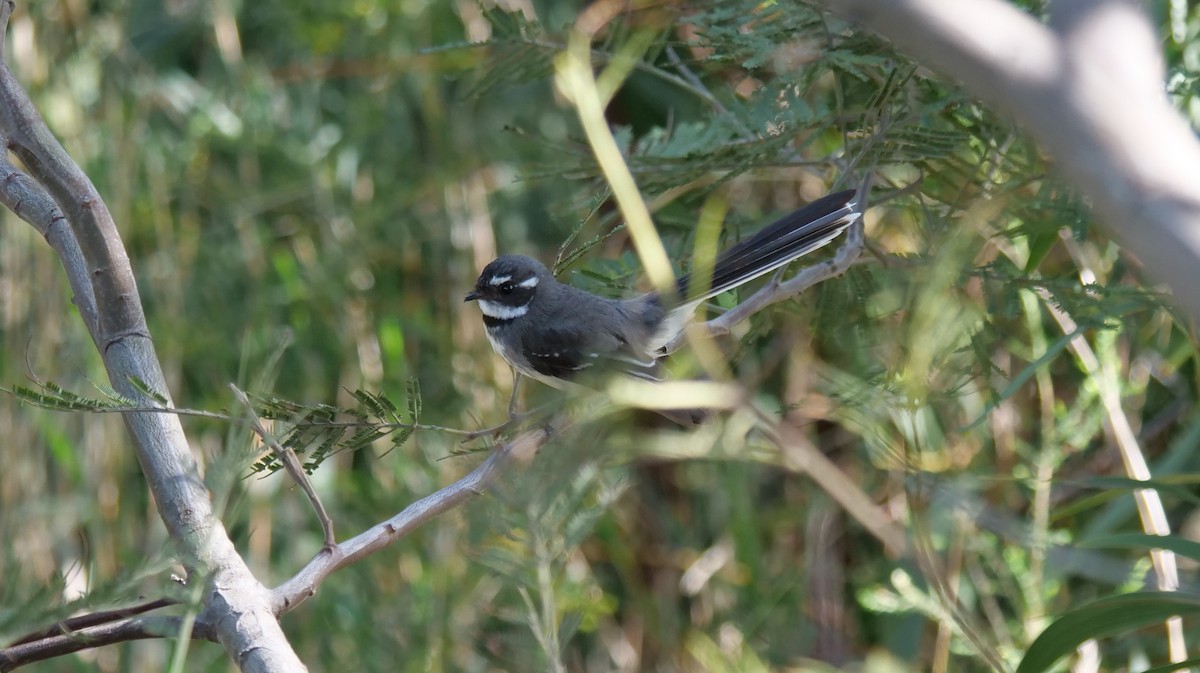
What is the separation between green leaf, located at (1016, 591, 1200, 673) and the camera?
1.78 m

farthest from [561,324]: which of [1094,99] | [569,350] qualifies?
[1094,99]

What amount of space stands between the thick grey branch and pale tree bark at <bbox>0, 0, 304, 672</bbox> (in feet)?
3.38

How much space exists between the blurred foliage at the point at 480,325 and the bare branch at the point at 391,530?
29cm

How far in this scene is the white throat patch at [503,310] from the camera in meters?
3.27

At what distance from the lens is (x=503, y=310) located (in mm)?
3275

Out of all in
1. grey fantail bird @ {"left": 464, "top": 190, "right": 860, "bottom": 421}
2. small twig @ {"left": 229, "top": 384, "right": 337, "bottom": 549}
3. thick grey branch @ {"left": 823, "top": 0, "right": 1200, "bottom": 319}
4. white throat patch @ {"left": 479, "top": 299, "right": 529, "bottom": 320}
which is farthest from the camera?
white throat patch @ {"left": 479, "top": 299, "right": 529, "bottom": 320}

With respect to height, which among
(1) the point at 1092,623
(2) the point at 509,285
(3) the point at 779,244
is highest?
(3) the point at 779,244

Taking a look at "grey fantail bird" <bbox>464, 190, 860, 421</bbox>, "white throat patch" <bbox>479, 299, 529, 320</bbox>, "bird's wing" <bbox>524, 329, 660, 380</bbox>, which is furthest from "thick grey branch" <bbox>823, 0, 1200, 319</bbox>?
"white throat patch" <bbox>479, 299, 529, 320</bbox>

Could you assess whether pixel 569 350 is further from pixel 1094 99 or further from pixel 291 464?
pixel 1094 99

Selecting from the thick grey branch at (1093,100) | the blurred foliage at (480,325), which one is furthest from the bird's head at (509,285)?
the thick grey branch at (1093,100)

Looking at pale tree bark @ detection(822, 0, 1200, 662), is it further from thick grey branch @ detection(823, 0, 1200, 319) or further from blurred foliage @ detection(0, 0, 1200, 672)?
blurred foliage @ detection(0, 0, 1200, 672)

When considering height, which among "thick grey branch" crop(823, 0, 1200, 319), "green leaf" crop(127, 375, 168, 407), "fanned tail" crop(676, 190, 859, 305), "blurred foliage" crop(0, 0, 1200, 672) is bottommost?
"blurred foliage" crop(0, 0, 1200, 672)

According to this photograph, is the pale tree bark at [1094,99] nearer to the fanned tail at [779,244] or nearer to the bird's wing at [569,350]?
the fanned tail at [779,244]

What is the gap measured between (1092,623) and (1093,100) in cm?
138
